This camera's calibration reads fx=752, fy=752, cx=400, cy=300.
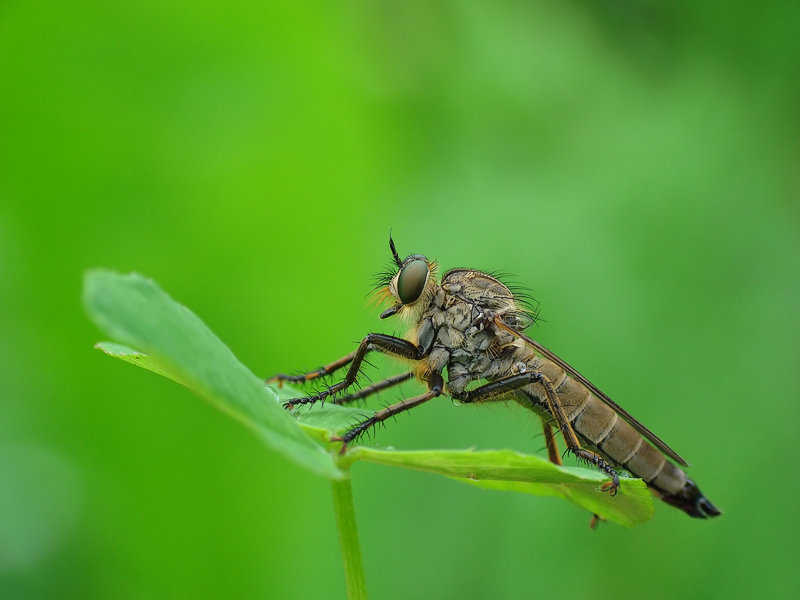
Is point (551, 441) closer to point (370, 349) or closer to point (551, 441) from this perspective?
point (551, 441)

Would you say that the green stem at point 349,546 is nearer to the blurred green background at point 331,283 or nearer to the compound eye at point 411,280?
the compound eye at point 411,280

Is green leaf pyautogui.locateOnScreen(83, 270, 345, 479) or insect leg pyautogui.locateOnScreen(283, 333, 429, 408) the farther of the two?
insect leg pyautogui.locateOnScreen(283, 333, 429, 408)

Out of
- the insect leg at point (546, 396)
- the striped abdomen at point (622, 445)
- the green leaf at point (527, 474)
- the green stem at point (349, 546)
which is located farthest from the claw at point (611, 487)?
the striped abdomen at point (622, 445)

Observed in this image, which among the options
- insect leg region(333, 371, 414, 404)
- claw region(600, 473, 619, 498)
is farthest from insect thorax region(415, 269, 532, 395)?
claw region(600, 473, 619, 498)

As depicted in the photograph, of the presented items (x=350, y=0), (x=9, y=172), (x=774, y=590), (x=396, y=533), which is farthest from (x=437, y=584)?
(x=350, y=0)

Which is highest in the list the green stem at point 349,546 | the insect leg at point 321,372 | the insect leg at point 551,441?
the green stem at point 349,546

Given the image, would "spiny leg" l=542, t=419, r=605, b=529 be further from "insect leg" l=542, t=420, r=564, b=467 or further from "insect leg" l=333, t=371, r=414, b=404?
"insect leg" l=333, t=371, r=414, b=404
